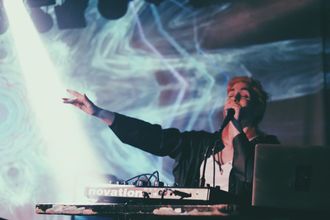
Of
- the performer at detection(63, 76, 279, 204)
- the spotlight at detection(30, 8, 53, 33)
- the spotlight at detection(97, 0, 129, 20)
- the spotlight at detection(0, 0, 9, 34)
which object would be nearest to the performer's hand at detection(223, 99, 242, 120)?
the performer at detection(63, 76, 279, 204)

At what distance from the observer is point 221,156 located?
114 inches

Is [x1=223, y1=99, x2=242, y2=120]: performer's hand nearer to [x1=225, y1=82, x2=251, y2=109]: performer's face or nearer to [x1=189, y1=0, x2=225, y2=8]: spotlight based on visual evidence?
[x1=225, y1=82, x2=251, y2=109]: performer's face

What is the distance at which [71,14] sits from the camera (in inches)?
140

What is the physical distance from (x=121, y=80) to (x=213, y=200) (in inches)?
59.7

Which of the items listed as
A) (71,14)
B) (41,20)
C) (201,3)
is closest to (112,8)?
(71,14)

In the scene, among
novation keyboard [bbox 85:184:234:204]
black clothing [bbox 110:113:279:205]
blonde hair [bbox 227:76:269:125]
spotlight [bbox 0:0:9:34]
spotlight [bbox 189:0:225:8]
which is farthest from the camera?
spotlight [bbox 0:0:9:34]

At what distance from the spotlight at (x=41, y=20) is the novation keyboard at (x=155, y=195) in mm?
1615

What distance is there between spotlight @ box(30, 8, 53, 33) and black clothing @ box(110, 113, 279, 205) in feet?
3.22

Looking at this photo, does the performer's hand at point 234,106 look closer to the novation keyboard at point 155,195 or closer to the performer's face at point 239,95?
the performer's face at point 239,95

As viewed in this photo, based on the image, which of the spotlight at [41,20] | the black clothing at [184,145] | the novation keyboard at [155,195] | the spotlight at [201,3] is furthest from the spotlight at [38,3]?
the novation keyboard at [155,195]

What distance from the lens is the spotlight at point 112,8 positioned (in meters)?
3.49

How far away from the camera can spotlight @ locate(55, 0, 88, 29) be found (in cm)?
354

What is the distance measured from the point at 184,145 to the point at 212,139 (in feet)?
0.58

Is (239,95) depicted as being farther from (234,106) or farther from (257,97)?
(234,106)
